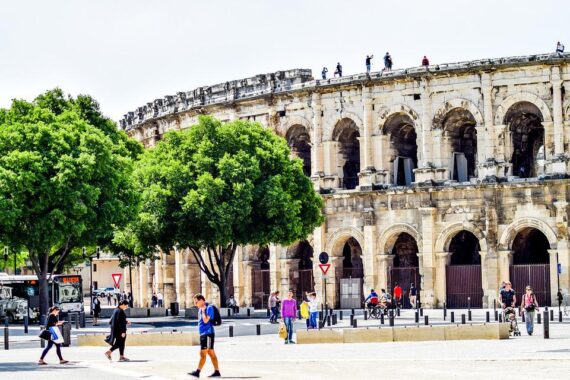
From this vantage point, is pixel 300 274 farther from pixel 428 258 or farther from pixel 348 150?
pixel 428 258

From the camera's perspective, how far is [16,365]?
107 feet

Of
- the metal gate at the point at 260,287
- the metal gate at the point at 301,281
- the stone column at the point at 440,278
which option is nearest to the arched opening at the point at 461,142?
the stone column at the point at 440,278

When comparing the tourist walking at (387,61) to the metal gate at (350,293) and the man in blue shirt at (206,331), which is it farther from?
the man in blue shirt at (206,331)

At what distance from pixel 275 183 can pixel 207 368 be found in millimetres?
31712

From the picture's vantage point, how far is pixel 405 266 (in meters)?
69.4

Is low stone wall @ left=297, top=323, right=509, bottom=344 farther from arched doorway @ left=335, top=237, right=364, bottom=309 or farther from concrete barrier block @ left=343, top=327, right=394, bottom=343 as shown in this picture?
arched doorway @ left=335, top=237, right=364, bottom=309

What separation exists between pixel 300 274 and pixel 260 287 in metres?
2.77

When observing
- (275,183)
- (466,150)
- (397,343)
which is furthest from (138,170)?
(397,343)

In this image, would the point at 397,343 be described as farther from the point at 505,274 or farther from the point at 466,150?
the point at 466,150

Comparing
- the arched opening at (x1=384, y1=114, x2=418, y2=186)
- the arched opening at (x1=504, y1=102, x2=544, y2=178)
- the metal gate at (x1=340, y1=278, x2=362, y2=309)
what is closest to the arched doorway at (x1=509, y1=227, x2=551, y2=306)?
the arched opening at (x1=504, y1=102, x2=544, y2=178)

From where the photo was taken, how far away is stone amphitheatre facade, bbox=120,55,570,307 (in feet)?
205

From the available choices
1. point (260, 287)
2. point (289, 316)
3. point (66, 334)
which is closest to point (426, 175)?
point (260, 287)

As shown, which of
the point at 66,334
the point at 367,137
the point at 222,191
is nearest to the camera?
the point at 66,334

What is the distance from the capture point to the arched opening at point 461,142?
217 feet
